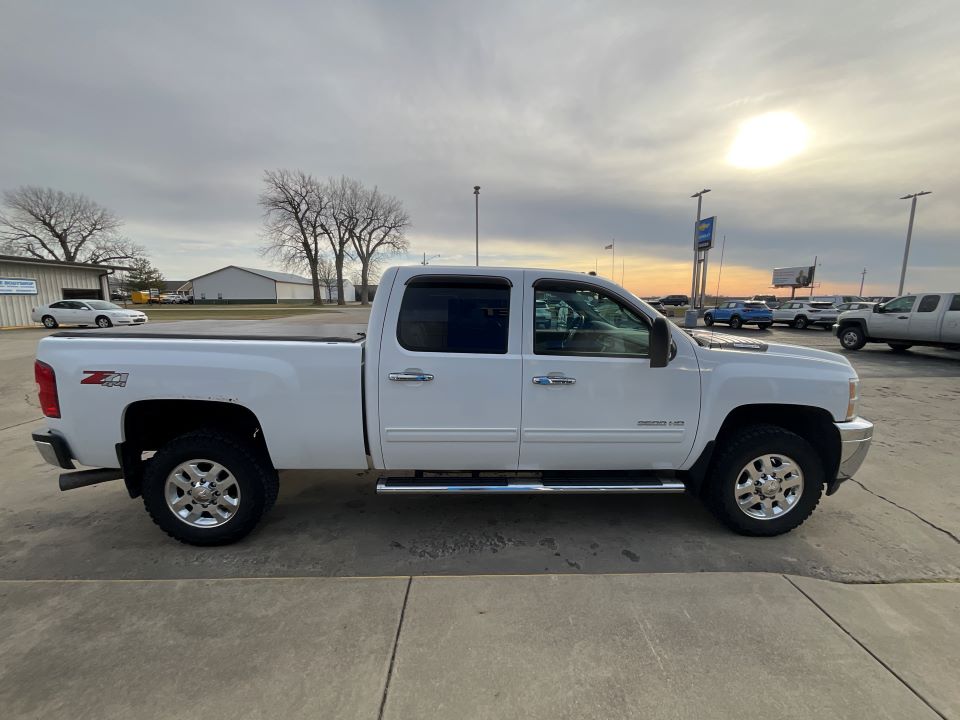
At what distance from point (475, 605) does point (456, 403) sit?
1209 millimetres

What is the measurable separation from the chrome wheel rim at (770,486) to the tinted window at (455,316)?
79.6 inches

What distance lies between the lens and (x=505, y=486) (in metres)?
3.01

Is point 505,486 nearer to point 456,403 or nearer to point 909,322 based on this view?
point 456,403

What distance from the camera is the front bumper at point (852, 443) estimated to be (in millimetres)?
3145

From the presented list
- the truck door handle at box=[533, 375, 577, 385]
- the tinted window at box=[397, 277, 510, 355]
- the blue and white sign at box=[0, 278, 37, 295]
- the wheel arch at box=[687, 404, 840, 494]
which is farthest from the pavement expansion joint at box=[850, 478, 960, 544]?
the blue and white sign at box=[0, 278, 37, 295]

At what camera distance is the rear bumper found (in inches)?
116

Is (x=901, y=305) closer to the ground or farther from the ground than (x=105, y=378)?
farther from the ground

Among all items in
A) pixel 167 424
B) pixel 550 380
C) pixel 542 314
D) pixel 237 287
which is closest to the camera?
pixel 550 380

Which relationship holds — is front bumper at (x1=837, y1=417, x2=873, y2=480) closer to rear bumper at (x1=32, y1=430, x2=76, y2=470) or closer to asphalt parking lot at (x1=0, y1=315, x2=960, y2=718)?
asphalt parking lot at (x1=0, y1=315, x2=960, y2=718)

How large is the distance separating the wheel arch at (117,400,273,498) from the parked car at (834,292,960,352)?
639 inches

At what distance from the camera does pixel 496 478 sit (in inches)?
124

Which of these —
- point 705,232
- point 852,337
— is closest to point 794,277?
point 705,232

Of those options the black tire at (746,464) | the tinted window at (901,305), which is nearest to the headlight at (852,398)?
the black tire at (746,464)

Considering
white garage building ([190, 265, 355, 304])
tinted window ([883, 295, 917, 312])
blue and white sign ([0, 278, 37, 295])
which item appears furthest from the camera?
white garage building ([190, 265, 355, 304])
